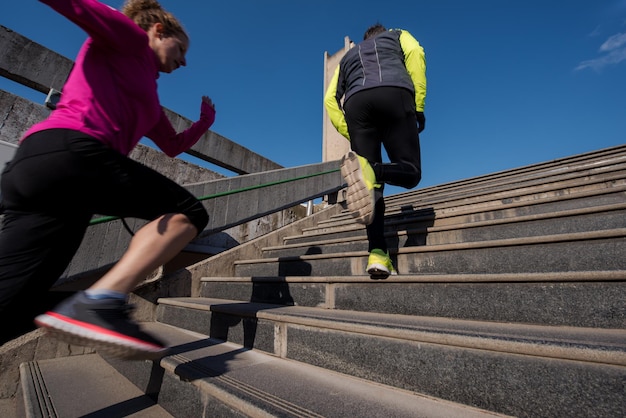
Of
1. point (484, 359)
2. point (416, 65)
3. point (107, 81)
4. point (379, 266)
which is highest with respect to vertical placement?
point (416, 65)

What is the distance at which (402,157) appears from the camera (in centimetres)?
215

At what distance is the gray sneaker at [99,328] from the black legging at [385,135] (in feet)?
4.88

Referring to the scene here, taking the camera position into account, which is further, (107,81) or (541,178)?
(541,178)

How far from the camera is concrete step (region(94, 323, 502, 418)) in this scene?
3.26 ft

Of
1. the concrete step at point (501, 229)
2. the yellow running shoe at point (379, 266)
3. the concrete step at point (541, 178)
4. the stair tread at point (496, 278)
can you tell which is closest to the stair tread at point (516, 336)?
the stair tread at point (496, 278)

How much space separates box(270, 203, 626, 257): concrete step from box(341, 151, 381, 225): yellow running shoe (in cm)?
93

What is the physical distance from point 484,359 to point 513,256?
0.98 metres

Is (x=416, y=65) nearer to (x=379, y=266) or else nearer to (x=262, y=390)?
(x=379, y=266)

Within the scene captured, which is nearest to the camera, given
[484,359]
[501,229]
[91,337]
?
[91,337]

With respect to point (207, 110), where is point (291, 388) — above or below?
below

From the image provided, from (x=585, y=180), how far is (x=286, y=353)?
3163mm

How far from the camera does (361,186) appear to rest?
1897mm

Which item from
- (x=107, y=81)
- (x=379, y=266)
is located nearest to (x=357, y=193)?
(x=379, y=266)

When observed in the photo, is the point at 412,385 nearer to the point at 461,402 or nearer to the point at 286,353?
the point at 461,402
